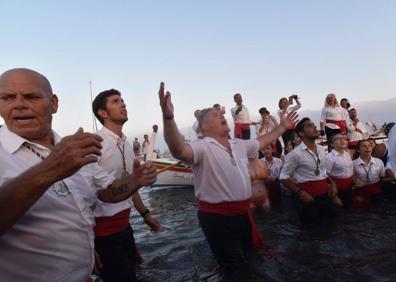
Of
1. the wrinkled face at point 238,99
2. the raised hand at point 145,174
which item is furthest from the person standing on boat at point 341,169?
the raised hand at point 145,174

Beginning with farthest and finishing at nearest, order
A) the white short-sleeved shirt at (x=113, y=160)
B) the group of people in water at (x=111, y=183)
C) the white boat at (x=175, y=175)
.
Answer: the white boat at (x=175, y=175) → the white short-sleeved shirt at (x=113, y=160) → the group of people in water at (x=111, y=183)

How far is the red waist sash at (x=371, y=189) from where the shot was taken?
8.02 meters

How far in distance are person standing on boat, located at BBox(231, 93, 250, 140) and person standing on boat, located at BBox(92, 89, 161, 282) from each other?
7.85 metres

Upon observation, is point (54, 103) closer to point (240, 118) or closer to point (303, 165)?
point (303, 165)

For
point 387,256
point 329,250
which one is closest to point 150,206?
point 329,250

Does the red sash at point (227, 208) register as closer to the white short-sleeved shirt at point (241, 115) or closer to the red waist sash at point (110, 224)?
the red waist sash at point (110, 224)

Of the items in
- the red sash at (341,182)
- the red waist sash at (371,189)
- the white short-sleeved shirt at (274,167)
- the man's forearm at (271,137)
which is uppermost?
the man's forearm at (271,137)

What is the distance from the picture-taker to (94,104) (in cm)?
417

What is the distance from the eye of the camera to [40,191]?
1.44m

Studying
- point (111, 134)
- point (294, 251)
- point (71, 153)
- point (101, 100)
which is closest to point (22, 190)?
point (71, 153)

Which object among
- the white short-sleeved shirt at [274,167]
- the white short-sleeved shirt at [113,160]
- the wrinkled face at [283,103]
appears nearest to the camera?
the white short-sleeved shirt at [113,160]

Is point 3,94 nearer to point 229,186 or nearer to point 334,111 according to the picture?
point 229,186

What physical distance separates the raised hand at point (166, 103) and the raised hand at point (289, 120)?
2106 mm

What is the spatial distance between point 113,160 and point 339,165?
5.75 metres
